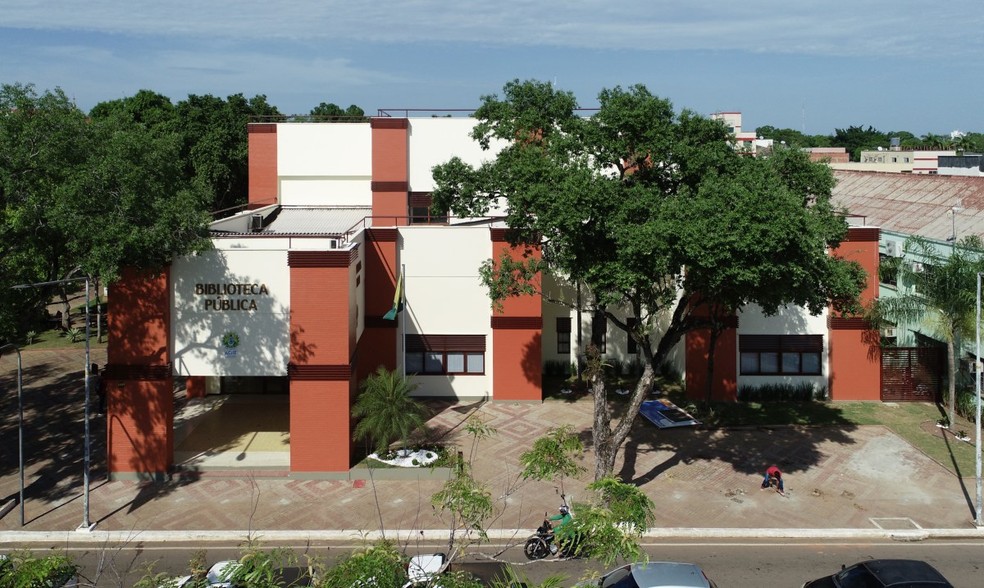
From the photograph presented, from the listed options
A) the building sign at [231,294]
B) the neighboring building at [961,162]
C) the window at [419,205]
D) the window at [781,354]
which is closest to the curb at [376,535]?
the building sign at [231,294]

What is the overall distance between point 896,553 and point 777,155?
1082 centimetres

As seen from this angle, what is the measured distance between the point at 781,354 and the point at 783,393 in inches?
63.3

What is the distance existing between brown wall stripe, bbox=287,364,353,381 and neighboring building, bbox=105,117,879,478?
0.04 metres

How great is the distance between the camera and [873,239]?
3281cm

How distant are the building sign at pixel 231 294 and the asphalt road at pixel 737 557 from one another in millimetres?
7503

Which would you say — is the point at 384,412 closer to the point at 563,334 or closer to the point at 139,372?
the point at 139,372

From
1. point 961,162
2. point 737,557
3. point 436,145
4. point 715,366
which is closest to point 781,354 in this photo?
point 715,366

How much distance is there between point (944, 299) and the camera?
29625 millimetres

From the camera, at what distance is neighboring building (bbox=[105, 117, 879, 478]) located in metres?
25.3

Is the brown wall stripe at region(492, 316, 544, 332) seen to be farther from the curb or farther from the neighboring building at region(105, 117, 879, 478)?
the curb

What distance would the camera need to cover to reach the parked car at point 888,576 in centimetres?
1638

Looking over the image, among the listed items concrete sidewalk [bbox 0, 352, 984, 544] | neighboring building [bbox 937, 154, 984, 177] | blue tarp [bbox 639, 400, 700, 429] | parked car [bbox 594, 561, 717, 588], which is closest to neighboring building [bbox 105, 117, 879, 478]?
concrete sidewalk [bbox 0, 352, 984, 544]

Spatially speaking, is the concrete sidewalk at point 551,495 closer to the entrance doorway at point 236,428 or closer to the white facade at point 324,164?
the entrance doorway at point 236,428

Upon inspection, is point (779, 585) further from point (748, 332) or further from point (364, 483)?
point (748, 332)
